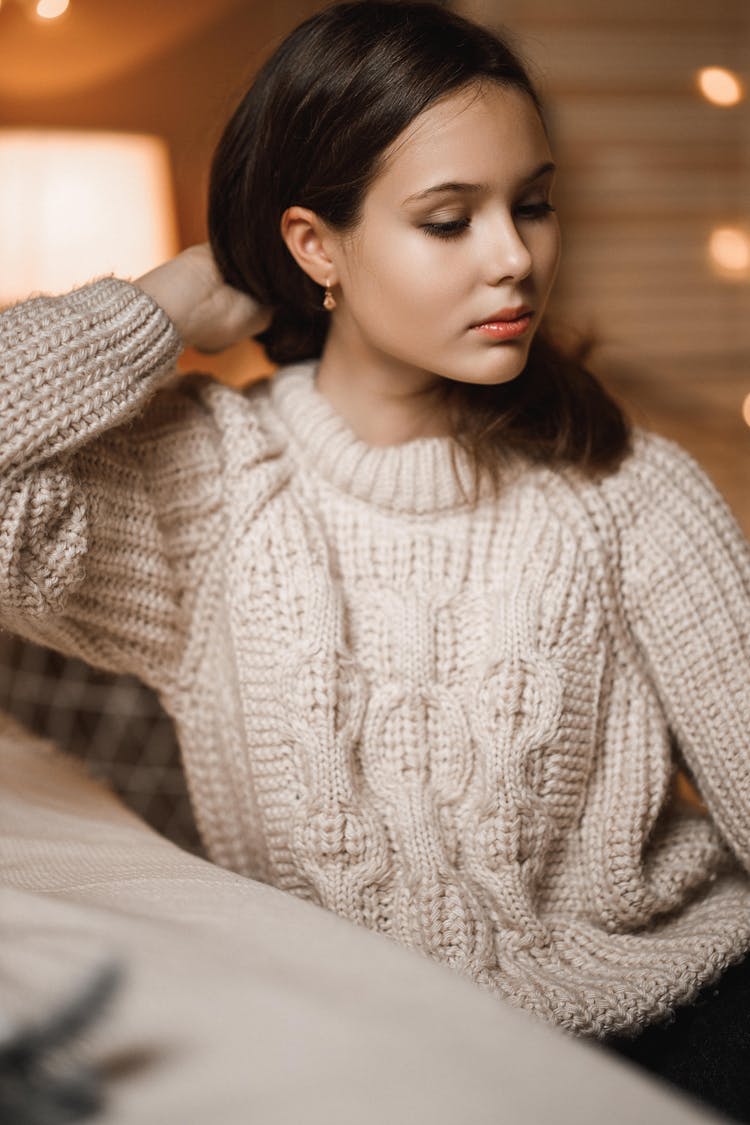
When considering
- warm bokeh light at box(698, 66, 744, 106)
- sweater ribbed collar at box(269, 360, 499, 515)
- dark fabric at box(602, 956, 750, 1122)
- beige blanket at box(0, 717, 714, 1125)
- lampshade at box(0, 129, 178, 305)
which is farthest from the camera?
warm bokeh light at box(698, 66, 744, 106)

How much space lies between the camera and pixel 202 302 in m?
1.10

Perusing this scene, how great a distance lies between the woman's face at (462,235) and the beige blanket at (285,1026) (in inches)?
20.1

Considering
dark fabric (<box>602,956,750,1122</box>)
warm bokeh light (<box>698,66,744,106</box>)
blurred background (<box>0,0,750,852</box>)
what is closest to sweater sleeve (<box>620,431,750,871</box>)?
dark fabric (<box>602,956,750,1122</box>)

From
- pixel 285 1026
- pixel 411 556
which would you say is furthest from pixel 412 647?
pixel 285 1026

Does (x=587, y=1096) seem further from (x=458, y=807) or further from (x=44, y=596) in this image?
(x=44, y=596)

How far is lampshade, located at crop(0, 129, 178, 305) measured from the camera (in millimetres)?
1616

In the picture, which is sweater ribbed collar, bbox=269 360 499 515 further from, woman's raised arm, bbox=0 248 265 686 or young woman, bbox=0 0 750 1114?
woman's raised arm, bbox=0 248 265 686

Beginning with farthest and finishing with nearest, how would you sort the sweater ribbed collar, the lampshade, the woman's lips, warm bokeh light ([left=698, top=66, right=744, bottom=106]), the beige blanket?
warm bokeh light ([left=698, top=66, right=744, bottom=106]) < the lampshade < the sweater ribbed collar < the woman's lips < the beige blanket

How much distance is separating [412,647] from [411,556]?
0.10m

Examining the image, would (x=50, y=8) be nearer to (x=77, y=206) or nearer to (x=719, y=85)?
(x=77, y=206)

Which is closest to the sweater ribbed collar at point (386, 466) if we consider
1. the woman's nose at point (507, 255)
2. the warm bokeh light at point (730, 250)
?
the woman's nose at point (507, 255)

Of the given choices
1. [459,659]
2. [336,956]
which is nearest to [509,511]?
[459,659]

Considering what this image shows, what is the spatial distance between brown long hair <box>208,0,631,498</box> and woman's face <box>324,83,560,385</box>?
0.9 inches

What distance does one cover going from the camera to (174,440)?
1089 mm
